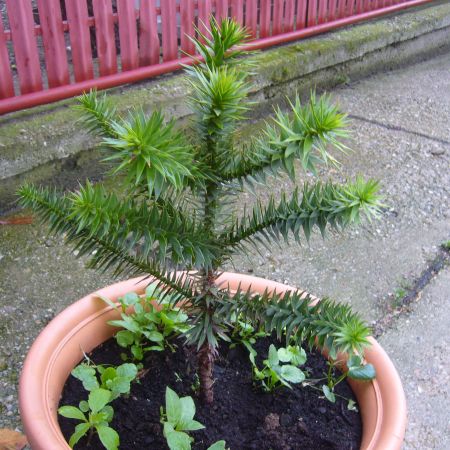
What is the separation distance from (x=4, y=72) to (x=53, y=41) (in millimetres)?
331

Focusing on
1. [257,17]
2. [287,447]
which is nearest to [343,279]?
[287,447]

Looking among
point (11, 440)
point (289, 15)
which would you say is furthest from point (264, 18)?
point (11, 440)

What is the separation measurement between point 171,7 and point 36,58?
0.91 meters

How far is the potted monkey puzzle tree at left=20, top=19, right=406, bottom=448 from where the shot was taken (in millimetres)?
1096

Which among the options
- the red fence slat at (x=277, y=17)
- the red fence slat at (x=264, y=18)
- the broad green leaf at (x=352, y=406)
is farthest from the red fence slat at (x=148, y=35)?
the broad green leaf at (x=352, y=406)

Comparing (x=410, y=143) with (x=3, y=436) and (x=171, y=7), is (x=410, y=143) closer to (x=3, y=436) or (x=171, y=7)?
(x=171, y=7)

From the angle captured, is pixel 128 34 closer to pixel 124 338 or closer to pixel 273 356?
pixel 124 338

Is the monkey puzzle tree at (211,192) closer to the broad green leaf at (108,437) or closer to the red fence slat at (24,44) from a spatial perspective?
the broad green leaf at (108,437)

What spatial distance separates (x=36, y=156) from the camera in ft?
10.0

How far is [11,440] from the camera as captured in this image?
6.47ft

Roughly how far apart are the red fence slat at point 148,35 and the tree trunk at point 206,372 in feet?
7.74

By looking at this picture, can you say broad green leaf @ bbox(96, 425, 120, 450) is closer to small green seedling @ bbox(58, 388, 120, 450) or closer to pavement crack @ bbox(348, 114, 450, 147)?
small green seedling @ bbox(58, 388, 120, 450)

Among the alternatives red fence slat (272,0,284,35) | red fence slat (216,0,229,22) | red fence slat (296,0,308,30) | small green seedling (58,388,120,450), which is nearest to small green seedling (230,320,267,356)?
small green seedling (58,388,120,450)

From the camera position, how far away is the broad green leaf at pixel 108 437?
147 cm
